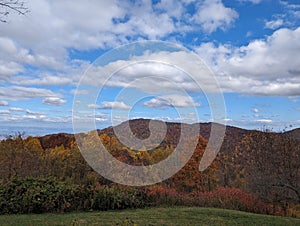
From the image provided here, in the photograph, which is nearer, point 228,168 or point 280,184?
point 280,184

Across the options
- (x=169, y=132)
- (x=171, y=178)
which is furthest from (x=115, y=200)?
(x=171, y=178)

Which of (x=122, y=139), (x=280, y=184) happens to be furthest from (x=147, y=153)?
(x=280, y=184)

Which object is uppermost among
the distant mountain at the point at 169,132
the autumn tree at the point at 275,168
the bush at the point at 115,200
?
the distant mountain at the point at 169,132

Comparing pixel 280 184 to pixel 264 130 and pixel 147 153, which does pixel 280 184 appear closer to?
pixel 264 130

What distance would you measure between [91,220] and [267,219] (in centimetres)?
500

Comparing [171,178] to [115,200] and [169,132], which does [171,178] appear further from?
[115,200]

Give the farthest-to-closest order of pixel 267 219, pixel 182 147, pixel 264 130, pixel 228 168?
1. pixel 228 168
2. pixel 182 147
3. pixel 264 130
4. pixel 267 219

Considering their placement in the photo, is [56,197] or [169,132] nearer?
[56,197]

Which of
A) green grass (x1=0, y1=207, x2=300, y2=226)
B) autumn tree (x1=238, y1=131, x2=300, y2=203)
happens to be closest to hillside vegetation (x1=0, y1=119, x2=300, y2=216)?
autumn tree (x1=238, y1=131, x2=300, y2=203)

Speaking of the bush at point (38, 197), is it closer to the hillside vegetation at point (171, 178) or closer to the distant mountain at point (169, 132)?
the hillside vegetation at point (171, 178)

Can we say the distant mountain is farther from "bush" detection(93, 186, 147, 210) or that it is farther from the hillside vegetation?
"bush" detection(93, 186, 147, 210)

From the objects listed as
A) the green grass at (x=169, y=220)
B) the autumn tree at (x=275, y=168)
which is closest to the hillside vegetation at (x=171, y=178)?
the autumn tree at (x=275, y=168)

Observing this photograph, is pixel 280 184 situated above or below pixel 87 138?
below

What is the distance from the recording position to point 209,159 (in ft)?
89.7
